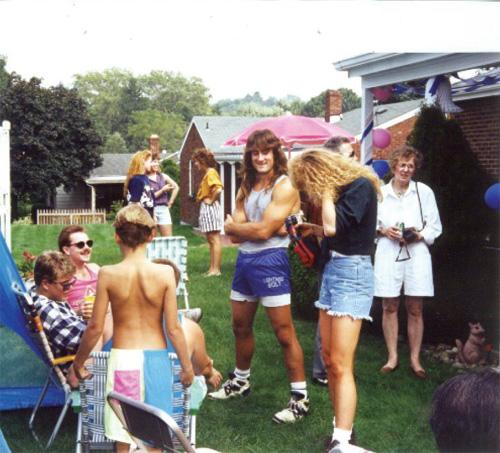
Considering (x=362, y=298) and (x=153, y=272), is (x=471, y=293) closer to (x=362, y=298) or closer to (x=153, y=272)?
(x=362, y=298)

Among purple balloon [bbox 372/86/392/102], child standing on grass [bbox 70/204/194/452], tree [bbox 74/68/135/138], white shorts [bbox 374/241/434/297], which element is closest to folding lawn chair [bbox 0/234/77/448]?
child standing on grass [bbox 70/204/194/452]

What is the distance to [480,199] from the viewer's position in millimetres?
5523

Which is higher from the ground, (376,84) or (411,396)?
(376,84)

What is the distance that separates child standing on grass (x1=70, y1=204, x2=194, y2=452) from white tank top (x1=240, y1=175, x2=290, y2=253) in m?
1.09

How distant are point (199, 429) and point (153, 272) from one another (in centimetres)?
126

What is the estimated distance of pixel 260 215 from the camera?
392 centimetres

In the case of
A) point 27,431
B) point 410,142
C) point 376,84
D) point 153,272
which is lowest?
point 27,431

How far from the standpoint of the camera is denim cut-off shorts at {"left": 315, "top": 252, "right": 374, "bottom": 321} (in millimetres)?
3303

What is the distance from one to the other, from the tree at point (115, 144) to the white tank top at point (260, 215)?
43.5 feet

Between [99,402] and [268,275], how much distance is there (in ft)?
3.95

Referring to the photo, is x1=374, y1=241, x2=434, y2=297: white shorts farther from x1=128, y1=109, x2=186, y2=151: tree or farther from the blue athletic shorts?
x1=128, y1=109, x2=186, y2=151: tree

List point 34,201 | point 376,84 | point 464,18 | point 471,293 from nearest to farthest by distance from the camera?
1. point 464,18
2. point 471,293
3. point 376,84
4. point 34,201

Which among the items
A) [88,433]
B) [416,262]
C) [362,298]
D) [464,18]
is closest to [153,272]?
[88,433]

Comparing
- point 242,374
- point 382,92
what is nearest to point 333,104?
point 382,92
